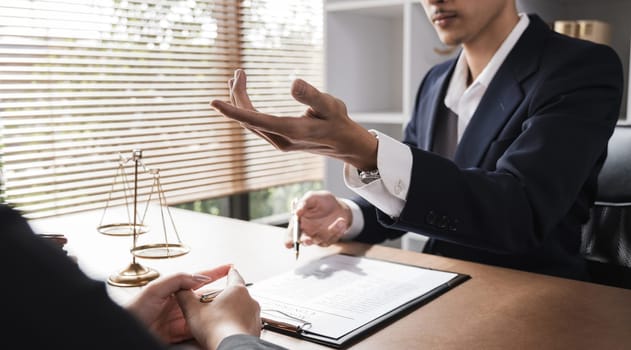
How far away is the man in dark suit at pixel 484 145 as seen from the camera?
103cm

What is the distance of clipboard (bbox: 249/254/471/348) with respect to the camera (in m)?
0.89

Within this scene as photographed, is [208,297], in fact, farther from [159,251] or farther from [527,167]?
[527,167]

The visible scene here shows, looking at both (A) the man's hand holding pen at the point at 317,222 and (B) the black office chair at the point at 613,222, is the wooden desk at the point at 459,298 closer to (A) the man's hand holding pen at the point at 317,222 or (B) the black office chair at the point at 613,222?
(A) the man's hand holding pen at the point at 317,222

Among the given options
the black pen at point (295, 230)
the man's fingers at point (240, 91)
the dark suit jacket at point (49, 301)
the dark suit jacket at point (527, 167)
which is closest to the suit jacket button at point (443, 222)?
the dark suit jacket at point (527, 167)

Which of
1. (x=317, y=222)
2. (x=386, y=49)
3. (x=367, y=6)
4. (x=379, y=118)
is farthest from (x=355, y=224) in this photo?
(x=386, y=49)

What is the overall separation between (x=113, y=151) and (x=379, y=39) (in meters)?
1.30

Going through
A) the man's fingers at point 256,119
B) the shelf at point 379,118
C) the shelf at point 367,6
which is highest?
the shelf at point 367,6

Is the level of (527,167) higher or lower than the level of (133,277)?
higher

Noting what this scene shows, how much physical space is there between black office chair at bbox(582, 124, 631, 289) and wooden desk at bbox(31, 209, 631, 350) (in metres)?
0.41

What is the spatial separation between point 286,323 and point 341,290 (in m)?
0.18

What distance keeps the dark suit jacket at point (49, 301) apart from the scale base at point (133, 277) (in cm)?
75

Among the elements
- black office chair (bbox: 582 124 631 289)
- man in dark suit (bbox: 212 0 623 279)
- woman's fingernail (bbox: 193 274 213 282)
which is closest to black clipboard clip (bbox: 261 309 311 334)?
woman's fingernail (bbox: 193 274 213 282)

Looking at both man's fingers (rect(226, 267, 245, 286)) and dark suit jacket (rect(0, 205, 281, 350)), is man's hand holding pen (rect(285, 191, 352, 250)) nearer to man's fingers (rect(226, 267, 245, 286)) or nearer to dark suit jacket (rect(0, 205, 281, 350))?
man's fingers (rect(226, 267, 245, 286))

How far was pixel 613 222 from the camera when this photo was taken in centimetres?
146
